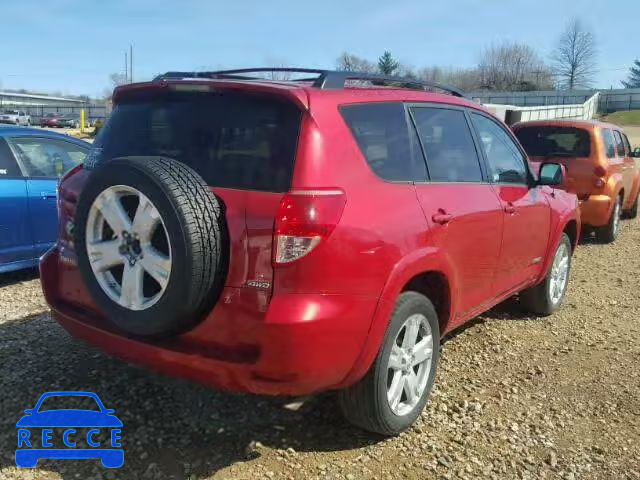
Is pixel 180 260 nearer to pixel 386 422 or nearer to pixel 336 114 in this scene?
pixel 336 114

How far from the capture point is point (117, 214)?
8.93 feet

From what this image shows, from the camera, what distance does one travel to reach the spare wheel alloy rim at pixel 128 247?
2621mm

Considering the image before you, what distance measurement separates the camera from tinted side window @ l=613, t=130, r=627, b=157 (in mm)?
9156

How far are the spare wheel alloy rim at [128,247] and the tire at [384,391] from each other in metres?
1.06

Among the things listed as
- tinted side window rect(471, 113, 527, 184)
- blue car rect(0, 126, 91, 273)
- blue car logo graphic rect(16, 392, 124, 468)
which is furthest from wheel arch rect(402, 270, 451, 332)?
blue car rect(0, 126, 91, 273)

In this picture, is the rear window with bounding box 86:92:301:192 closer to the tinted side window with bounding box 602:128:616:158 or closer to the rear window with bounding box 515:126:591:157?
the rear window with bounding box 515:126:591:157

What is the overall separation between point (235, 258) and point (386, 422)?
3.80ft

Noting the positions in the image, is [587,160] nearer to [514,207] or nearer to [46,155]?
[514,207]

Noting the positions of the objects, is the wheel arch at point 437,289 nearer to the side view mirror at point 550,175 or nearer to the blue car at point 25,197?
the side view mirror at point 550,175

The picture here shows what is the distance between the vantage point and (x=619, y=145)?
929cm

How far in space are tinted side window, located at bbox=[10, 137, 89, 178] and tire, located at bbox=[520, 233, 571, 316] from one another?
4.49 m

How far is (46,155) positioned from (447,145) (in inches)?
168

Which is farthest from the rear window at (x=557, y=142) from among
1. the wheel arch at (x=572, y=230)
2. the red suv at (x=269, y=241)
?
the red suv at (x=269, y=241)

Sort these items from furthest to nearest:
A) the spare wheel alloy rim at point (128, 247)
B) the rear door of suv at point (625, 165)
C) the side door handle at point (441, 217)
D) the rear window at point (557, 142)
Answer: the rear door of suv at point (625, 165) < the rear window at point (557, 142) < the side door handle at point (441, 217) < the spare wheel alloy rim at point (128, 247)
